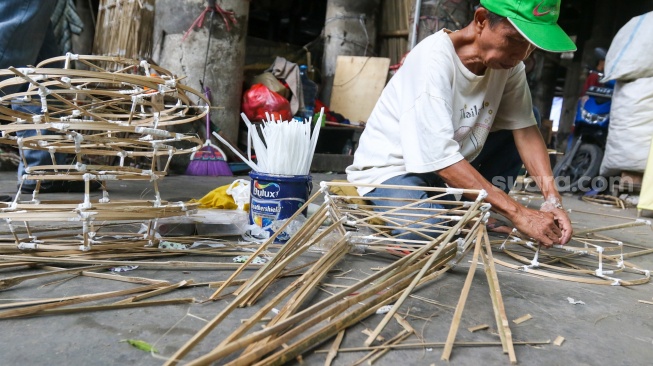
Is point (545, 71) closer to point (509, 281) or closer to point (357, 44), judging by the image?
point (357, 44)

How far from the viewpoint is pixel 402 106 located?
1759 mm

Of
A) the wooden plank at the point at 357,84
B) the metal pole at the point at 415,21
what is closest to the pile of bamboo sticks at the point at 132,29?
the wooden plank at the point at 357,84

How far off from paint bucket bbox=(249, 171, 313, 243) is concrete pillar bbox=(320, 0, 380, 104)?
388 centimetres

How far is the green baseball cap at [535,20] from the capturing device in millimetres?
1448

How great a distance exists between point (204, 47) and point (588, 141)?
3.58m

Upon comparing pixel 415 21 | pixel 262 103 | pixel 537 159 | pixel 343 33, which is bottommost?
pixel 537 159

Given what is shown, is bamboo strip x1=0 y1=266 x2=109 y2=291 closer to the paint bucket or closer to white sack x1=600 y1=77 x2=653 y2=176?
the paint bucket

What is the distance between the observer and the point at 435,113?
160 cm

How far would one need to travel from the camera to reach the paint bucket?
1721 millimetres

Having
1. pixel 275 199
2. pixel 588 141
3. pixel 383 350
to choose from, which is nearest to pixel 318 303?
pixel 383 350

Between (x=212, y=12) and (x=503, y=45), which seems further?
(x=212, y=12)

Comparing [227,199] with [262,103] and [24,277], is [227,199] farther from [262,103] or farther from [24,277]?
[262,103]

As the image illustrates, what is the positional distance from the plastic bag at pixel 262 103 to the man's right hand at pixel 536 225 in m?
2.84

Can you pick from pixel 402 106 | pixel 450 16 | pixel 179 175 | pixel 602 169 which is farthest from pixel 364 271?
pixel 450 16
